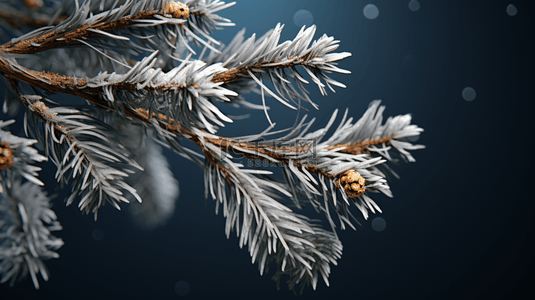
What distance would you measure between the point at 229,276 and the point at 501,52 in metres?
0.68

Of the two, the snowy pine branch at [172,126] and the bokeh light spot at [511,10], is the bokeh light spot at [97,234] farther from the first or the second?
the bokeh light spot at [511,10]

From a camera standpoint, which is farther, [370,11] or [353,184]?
[370,11]

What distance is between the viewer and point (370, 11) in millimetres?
569

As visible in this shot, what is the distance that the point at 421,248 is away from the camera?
617mm

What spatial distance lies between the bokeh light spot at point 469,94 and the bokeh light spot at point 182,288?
0.65 metres

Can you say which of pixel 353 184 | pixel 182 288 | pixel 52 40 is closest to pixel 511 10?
pixel 353 184

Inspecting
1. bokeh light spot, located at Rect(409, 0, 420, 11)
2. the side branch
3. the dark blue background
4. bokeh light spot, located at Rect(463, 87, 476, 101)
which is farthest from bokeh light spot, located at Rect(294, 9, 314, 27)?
the side branch

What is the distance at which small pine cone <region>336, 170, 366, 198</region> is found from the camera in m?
0.19

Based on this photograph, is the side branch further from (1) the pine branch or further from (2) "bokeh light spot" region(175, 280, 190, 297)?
(2) "bokeh light spot" region(175, 280, 190, 297)

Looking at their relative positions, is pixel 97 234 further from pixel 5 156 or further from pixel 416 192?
pixel 416 192

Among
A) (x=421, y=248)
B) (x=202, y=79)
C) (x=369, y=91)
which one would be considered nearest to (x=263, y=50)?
(x=202, y=79)

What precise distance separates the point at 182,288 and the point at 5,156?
1.78 feet

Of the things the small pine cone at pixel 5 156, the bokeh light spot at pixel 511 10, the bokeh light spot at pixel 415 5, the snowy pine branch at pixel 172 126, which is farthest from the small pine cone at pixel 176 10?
the bokeh light spot at pixel 511 10

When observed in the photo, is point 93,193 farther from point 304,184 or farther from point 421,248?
point 421,248
